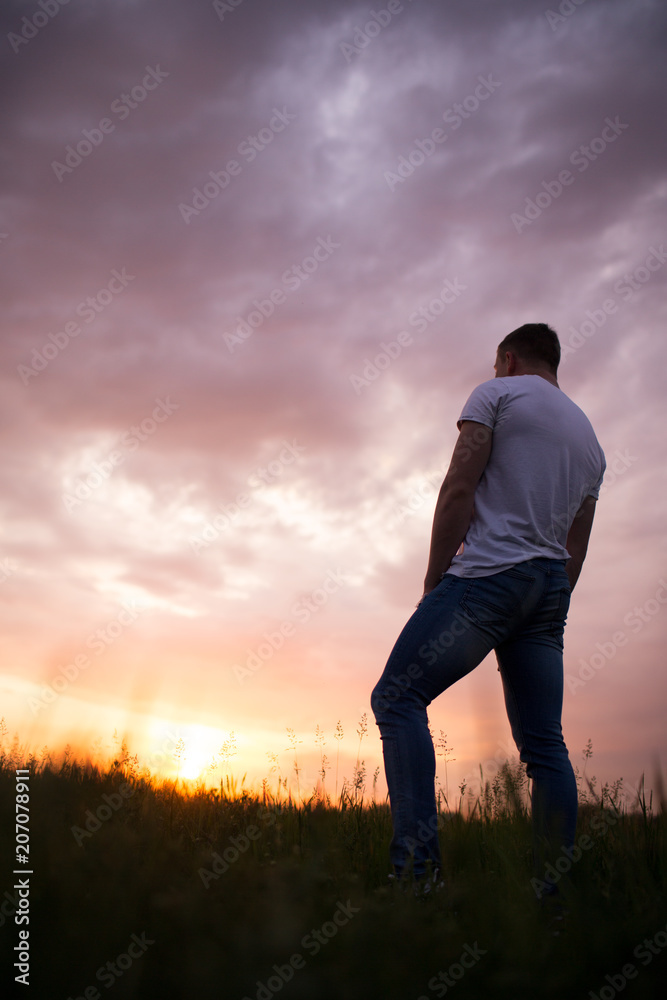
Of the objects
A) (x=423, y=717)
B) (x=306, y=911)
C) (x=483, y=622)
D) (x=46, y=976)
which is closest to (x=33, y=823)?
(x=46, y=976)

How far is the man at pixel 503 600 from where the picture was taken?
272 centimetres

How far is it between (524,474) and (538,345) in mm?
899

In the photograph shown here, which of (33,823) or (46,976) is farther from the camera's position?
(33,823)

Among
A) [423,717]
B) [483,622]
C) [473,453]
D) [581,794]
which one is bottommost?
[581,794]

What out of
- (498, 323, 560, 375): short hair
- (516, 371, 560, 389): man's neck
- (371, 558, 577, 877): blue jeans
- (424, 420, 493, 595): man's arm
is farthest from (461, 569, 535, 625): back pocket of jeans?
(498, 323, 560, 375): short hair

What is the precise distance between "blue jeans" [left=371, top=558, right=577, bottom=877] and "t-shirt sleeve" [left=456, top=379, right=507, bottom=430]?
73 cm

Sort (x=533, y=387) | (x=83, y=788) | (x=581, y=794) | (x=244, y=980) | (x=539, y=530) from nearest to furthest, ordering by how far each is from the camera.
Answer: (x=244, y=980), (x=539, y=530), (x=533, y=387), (x=581, y=794), (x=83, y=788)

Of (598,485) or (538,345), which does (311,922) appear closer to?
(598,485)

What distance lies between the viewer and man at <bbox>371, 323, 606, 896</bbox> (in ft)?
8.92

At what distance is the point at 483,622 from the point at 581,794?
164 cm

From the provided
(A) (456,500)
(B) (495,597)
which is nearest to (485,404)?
(A) (456,500)

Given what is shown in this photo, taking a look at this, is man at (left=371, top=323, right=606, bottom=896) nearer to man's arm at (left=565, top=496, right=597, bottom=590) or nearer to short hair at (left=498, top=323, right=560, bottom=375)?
man's arm at (left=565, top=496, right=597, bottom=590)

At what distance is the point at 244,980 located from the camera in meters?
1.61

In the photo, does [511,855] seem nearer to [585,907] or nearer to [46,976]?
[585,907]
